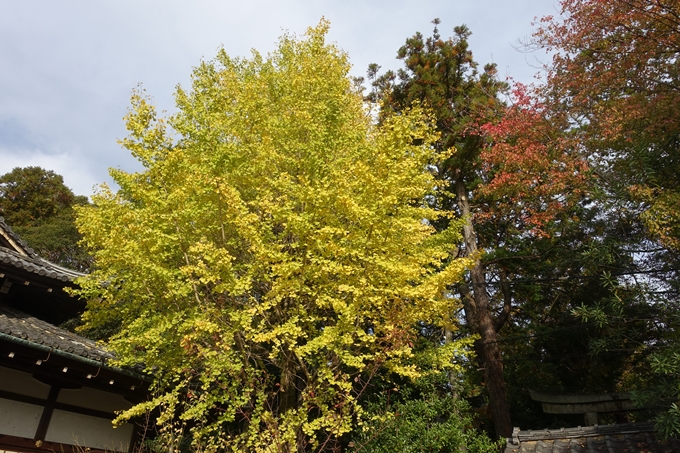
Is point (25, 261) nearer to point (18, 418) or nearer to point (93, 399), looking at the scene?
point (18, 418)

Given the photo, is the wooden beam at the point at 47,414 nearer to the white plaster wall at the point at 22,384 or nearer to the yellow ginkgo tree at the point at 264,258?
the white plaster wall at the point at 22,384

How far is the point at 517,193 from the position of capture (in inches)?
477

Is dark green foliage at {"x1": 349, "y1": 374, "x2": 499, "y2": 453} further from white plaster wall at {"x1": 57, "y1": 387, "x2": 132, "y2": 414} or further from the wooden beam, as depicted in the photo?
the wooden beam

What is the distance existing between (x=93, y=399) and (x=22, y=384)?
1.31 metres

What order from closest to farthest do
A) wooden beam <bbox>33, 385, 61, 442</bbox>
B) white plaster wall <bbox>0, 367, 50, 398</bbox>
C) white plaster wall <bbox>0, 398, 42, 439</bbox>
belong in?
white plaster wall <bbox>0, 398, 42, 439</bbox> < white plaster wall <bbox>0, 367, 50, 398</bbox> < wooden beam <bbox>33, 385, 61, 442</bbox>

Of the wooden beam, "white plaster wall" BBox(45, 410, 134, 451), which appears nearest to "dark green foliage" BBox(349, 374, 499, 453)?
"white plaster wall" BBox(45, 410, 134, 451)

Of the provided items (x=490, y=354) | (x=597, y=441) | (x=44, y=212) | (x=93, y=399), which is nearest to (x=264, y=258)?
(x=93, y=399)

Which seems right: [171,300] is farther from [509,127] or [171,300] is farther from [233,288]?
[509,127]

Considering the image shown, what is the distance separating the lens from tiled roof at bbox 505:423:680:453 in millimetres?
6254

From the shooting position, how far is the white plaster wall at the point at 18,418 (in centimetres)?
696

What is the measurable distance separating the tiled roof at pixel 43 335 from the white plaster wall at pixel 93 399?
2.72 ft

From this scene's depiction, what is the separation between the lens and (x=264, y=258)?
6.68 m

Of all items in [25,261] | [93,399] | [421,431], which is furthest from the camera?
[421,431]

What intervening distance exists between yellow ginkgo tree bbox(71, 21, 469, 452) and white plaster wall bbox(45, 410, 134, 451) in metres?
1.43
